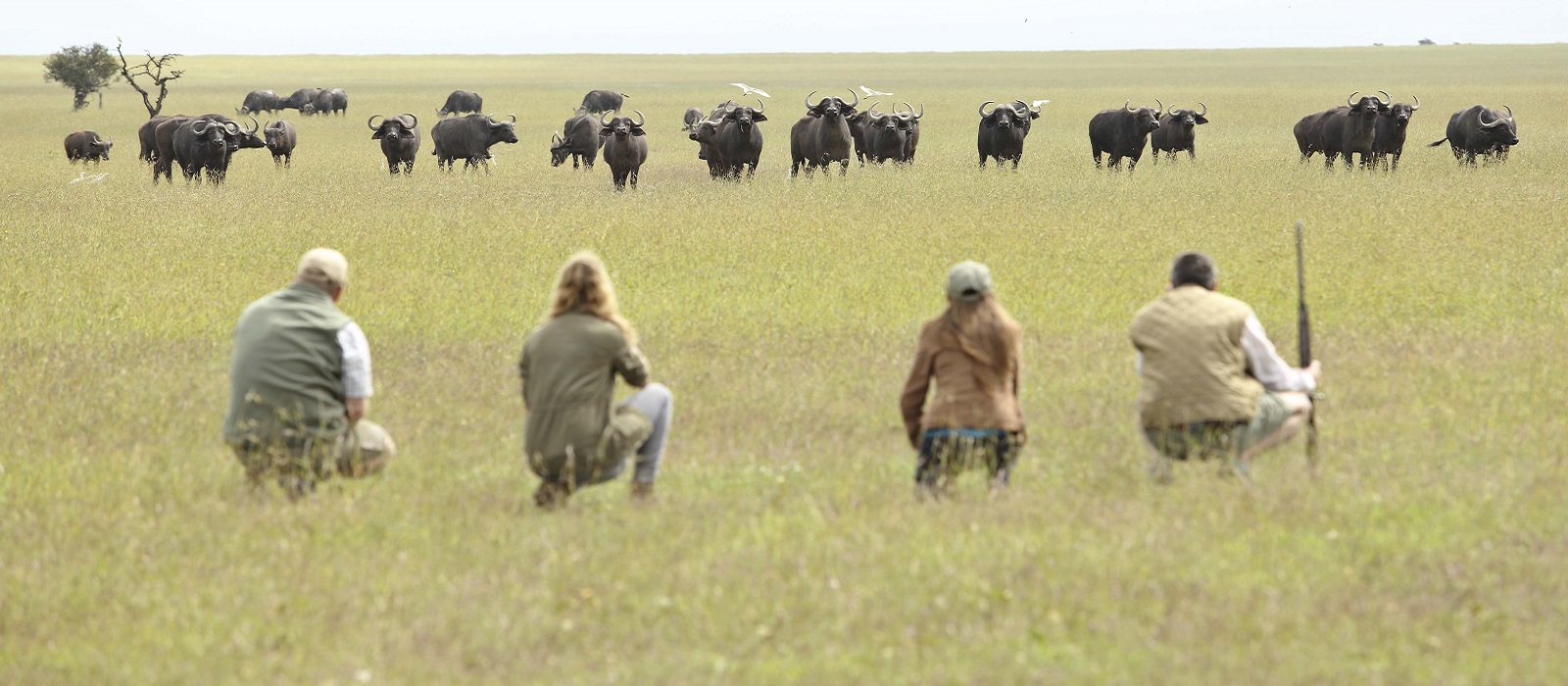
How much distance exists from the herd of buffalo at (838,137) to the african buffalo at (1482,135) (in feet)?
0.06

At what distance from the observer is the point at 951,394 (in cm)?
707

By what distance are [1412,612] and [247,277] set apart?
1188 centimetres

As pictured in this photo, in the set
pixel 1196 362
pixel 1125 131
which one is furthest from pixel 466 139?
pixel 1196 362

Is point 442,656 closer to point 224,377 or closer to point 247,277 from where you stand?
point 224,377

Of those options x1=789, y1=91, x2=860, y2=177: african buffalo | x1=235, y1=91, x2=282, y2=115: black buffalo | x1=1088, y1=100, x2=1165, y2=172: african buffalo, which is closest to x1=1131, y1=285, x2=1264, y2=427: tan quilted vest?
x1=789, y1=91, x2=860, y2=177: african buffalo

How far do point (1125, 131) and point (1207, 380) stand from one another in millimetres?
20494

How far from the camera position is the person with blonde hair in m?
6.89

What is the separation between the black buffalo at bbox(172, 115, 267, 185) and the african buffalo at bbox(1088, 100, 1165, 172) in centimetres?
1472

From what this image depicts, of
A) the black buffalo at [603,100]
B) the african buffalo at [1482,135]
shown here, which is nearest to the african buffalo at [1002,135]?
the african buffalo at [1482,135]

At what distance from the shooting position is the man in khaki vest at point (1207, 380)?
23.6ft

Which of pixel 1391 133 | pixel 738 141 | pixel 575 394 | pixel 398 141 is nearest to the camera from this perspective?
pixel 575 394

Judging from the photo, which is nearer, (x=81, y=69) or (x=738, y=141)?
(x=738, y=141)

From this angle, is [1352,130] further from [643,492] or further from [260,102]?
[260,102]

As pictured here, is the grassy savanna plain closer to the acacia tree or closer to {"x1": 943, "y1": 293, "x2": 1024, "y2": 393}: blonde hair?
{"x1": 943, "y1": 293, "x2": 1024, "y2": 393}: blonde hair
